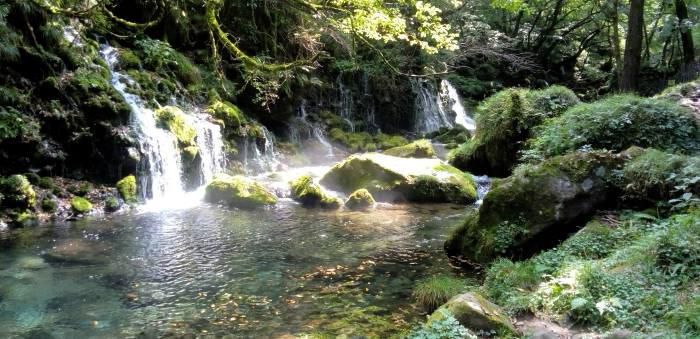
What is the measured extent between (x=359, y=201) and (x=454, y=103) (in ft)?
53.8

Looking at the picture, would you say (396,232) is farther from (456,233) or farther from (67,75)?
(67,75)

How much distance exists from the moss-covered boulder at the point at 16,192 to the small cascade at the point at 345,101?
14061mm

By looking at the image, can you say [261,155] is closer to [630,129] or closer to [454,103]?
[630,129]

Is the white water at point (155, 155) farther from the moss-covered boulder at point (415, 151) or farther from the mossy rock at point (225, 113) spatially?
the moss-covered boulder at point (415, 151)

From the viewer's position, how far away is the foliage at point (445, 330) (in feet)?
14.6

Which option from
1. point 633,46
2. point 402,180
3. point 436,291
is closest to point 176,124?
point 402,180

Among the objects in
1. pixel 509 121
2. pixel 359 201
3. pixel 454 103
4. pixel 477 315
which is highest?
pixel 454 103

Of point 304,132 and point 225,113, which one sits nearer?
point 225,113

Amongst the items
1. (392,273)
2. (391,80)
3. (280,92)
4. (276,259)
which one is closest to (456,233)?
(392,273)

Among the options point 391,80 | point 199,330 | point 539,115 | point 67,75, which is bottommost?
point 199,330

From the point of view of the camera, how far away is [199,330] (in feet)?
18.7

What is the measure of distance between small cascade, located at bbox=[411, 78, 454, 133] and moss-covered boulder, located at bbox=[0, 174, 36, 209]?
17654 millimetres

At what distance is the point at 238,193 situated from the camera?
1272 centimetres

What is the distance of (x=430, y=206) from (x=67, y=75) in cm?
945
